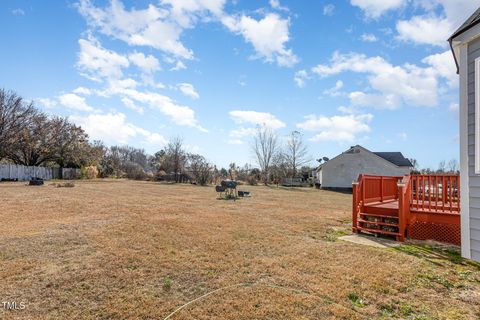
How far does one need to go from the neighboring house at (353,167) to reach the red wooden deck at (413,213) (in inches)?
872

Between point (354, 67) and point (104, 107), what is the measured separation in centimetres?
1420

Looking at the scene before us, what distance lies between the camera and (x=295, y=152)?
39125 mm

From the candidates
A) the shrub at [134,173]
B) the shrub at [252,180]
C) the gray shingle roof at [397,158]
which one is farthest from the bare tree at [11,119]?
the gray shingle roof at [397,158]

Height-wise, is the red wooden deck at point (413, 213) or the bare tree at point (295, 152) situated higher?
the bare tree at point (295, 152)

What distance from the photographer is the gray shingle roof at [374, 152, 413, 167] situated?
3166 centimetres

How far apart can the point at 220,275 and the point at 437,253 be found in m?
4.55

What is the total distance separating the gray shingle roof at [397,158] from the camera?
1246 inches

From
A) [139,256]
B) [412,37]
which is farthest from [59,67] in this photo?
[412,37]

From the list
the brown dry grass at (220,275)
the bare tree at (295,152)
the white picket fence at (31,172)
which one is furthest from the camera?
the bare tree at (295,152)

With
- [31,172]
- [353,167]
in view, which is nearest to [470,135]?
[353,167]

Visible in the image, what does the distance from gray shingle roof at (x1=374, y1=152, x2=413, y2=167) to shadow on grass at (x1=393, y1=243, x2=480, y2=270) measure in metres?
29.3

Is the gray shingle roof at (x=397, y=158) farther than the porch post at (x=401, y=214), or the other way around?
the gray shingle roof at (x=397, y=158)

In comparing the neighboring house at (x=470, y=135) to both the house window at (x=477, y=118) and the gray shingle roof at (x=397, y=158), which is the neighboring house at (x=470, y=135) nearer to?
the house window at (x=477, y=118)

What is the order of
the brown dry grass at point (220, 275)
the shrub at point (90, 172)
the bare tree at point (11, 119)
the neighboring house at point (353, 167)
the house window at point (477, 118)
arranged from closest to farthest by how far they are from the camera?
the brown dry grass at point (220, 275), the house window at point (477, 118), the bare tree at point (11, 119), the neighboring house at point (353, 167), the shrub at point (90, 172)
